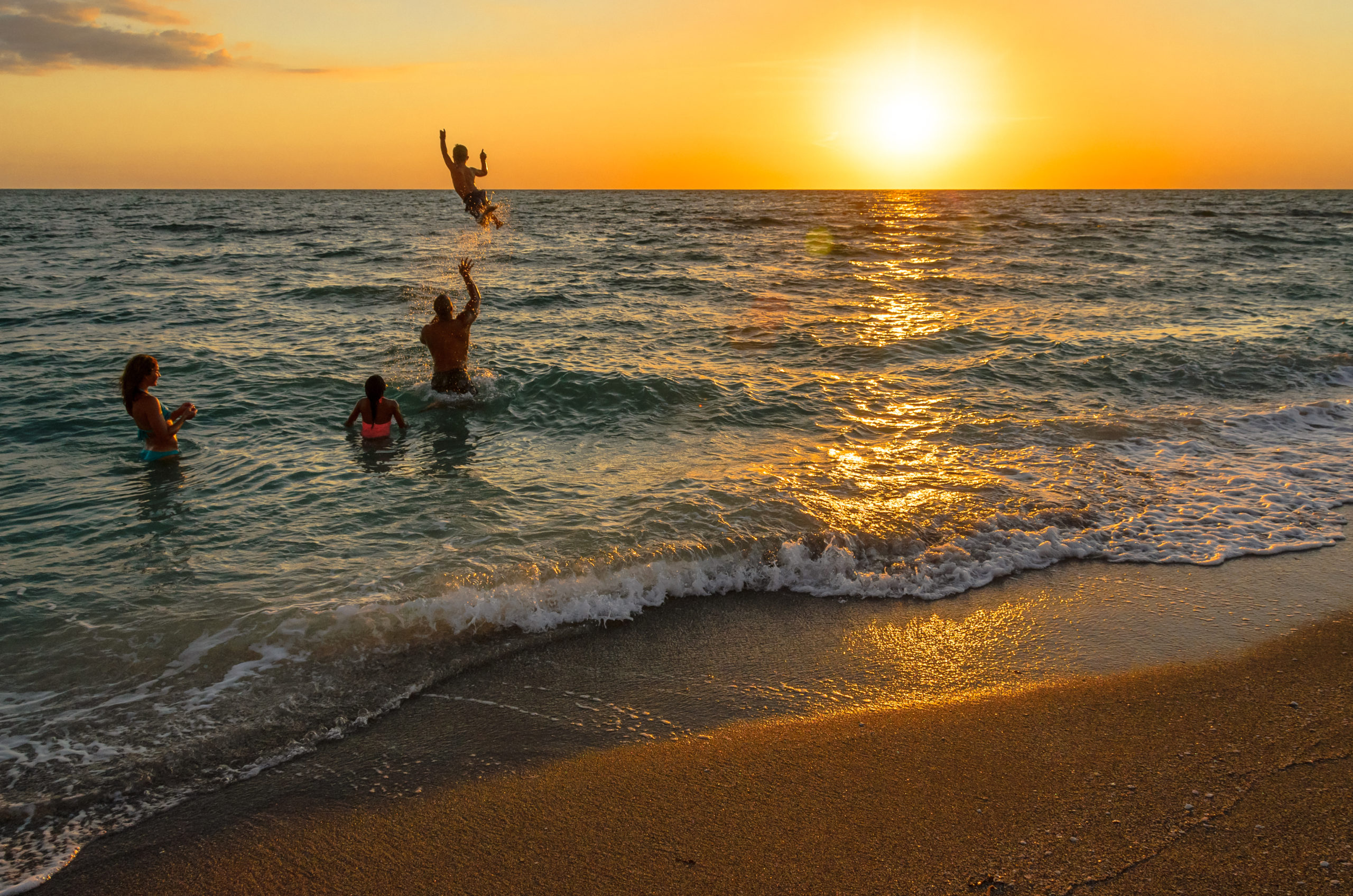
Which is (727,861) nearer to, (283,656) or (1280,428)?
(283,656)

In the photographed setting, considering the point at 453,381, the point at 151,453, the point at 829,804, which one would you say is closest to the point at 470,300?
the point at 453,381

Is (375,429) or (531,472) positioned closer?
(531,472)

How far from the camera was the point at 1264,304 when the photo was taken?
19.1 metres

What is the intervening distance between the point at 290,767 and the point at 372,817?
0.67 metres

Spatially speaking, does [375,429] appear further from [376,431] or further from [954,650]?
[954,650]

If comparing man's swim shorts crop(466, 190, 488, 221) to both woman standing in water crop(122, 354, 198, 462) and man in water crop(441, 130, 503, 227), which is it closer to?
man in water crop(441, 130, 503, 227)

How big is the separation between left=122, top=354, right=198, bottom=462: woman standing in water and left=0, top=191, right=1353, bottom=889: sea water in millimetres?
288

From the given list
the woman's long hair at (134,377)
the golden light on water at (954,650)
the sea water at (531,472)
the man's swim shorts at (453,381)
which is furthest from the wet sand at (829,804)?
the man's swim shorts at (453,381)

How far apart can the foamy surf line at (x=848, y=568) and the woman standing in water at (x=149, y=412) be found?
424 centimetres

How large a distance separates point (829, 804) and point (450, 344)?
8.60m

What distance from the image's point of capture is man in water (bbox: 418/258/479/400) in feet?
33.9

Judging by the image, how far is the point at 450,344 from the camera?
34.7 feet

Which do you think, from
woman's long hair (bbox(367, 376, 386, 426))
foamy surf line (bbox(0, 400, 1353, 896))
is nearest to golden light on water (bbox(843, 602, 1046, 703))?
foamy surf line (bbox(0, 400, 1353, 896))

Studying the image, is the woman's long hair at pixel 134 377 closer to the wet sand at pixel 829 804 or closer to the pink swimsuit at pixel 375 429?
the pink swimsuit at pixel 375 429
